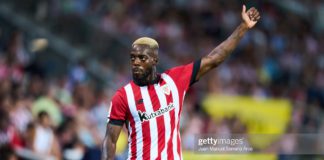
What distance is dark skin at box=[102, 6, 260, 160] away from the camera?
1013 centimetres

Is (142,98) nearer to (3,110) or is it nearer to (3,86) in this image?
(3,110)

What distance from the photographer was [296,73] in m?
22.1

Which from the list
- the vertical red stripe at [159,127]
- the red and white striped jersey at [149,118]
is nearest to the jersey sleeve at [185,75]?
the red and white striped jersey at [149,118]

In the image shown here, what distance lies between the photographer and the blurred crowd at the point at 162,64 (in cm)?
1614

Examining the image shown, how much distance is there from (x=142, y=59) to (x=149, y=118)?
0.57 metres

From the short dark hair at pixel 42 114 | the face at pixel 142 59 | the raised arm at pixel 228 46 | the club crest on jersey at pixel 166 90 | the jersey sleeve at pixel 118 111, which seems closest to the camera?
the face at pixel 142 59

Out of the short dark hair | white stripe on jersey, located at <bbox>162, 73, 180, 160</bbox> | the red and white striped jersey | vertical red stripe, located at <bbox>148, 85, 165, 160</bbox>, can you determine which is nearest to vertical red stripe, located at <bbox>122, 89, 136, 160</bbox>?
the red and white striped jersey

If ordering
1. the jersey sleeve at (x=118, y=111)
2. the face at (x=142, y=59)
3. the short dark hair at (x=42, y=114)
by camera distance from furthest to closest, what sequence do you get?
the short dark hair at (x=42, y=114), the jersey sleeve at (x=118, y=111), the face at (x=142, y=59)

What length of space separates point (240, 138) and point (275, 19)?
11.6m

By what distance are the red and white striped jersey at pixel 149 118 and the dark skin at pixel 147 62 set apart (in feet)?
0.36

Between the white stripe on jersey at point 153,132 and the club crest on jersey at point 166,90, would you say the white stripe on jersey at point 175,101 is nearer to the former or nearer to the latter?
the club crest on jersey at point 166,90

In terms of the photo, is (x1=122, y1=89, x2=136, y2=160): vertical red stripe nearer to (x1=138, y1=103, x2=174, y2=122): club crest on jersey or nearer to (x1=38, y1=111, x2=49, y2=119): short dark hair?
(x1=138, y1=103, x2=174, y2=122): club crest on jersey

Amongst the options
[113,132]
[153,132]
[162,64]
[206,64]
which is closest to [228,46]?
→ [206,64]

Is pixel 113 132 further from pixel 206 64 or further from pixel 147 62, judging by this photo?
pixel 206 64
